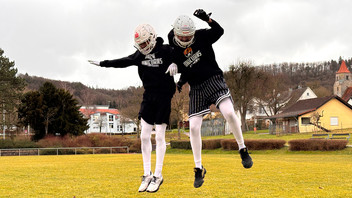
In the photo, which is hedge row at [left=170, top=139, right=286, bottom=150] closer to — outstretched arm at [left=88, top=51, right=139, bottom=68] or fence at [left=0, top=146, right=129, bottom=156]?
fence at [left=0, top=146, right=129, bottom=156]

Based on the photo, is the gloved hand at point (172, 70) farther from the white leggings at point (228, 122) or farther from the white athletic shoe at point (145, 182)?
the white athletic shoe at point (145, 182)

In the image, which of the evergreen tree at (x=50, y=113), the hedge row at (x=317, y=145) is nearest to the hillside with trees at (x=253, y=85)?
the evergreen tree at (x=50, y=113)

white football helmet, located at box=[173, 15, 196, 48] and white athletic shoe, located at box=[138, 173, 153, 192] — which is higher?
white football helmet, located at box=[173, 15, 196, 48]

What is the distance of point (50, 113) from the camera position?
60344 millimetres

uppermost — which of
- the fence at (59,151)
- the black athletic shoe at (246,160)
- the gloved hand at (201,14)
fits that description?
the gloved hand at (201,14)

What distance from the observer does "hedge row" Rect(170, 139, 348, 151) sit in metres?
36.4

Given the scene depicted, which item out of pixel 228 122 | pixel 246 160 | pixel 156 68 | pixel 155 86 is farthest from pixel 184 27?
pixel 246 160

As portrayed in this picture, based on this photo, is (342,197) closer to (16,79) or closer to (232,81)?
(232,81)

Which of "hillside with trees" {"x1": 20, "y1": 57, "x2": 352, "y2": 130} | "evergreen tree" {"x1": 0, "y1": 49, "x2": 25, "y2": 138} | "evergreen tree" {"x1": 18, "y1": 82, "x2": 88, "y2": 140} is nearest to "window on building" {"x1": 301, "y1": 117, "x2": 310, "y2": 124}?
"hillside with trees" {"x1": 20, "y1": 57, "x2": 352, "y2": 130}

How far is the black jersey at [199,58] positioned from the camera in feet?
21.8

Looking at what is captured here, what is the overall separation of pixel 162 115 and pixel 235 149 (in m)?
38.8

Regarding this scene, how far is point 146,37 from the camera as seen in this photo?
6750 mm

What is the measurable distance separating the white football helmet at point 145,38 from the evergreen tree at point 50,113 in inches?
2207

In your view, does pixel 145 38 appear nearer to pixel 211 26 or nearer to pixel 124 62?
pixel 124 62
